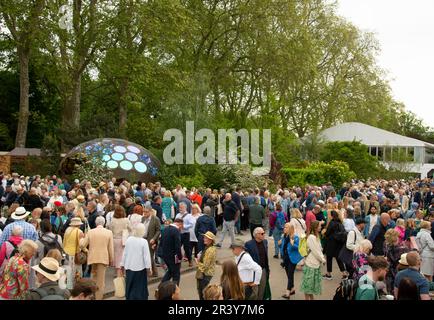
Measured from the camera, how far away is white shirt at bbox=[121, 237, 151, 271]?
895 centimetres

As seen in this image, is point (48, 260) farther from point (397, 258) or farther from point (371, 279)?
point (397, 258)

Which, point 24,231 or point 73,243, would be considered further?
point 73,243

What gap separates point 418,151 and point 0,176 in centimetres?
4927

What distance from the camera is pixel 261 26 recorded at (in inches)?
1641

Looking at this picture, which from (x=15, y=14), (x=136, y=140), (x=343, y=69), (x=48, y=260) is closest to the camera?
(x=48, y=260)

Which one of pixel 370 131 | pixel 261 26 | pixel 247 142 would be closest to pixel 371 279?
pixel 247 142

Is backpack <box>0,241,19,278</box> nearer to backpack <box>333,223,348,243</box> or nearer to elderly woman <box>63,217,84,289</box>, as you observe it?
elderly woman <box>63,217,84,289</box>

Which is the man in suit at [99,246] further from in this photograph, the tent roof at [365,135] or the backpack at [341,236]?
the tent roof at [365,135]

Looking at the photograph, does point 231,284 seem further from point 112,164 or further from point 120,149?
point 120,149

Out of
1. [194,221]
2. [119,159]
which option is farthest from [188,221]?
[119,159]

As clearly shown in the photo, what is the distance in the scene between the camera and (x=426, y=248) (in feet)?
34.9

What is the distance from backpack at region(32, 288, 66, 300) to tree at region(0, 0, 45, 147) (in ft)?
95.1

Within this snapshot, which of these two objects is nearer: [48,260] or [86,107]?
[48,260]

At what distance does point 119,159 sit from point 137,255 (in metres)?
17.3
